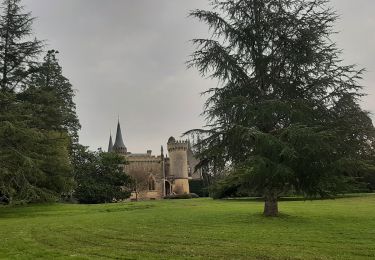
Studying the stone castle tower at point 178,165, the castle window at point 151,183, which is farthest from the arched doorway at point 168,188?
the castle window at point 151,183

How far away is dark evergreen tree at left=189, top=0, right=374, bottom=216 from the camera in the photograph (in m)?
Answer: 14.5

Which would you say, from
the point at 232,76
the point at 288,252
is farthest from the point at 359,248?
the point at 232,76

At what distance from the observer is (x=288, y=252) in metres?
8.25

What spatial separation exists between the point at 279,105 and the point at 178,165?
59.4 m

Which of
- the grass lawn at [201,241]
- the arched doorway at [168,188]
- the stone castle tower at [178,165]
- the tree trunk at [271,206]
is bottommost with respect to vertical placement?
the grass lawn at [201,241]

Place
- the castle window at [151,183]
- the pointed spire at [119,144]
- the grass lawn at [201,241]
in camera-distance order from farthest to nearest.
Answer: the pointed spire at [119,144], the castle window at [151,183], the grass lawn at [201,241]

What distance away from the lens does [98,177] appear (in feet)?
163

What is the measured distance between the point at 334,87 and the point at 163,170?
59504 millimetres

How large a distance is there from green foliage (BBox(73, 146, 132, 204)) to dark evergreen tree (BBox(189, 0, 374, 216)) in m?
31.0

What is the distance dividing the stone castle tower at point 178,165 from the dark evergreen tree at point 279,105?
55.7 metres

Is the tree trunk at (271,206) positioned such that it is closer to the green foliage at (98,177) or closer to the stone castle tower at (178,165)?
the green foliage at (98,177)

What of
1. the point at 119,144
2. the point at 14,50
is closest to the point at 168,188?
the point at 119,144

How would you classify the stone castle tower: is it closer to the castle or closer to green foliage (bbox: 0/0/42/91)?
the castle

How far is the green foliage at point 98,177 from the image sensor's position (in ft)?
151
